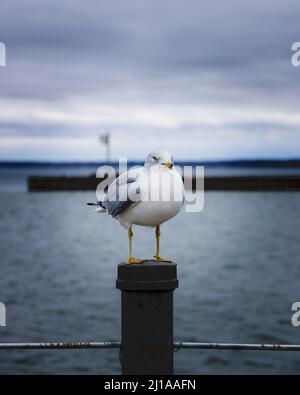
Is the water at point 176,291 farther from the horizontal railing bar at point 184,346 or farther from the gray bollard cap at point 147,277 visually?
the gray bollard cap at point 147,277

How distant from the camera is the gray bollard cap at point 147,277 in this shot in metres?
4.54

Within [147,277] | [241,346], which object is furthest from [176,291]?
[147,277]

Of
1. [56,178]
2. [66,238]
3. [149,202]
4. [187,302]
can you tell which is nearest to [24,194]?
[56,178]

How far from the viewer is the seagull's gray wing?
16.1ft

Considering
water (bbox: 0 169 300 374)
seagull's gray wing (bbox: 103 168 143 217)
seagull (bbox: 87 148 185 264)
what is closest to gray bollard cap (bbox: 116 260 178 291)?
seagull (bbox: 87 148 185 264)

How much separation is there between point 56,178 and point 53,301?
84.8 metres

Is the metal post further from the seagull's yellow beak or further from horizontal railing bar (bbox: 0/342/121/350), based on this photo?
the seagull's yellow beak

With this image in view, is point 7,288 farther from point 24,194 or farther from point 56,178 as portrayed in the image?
point 24,194

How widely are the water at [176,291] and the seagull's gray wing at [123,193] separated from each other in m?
16.6

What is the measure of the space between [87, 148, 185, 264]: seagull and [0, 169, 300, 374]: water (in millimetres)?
16841

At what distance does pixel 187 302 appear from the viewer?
31.9 m

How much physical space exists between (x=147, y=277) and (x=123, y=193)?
2.26 feet

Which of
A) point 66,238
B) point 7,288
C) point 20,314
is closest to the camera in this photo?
point 20,314

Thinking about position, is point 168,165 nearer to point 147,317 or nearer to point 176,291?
point 147,317
